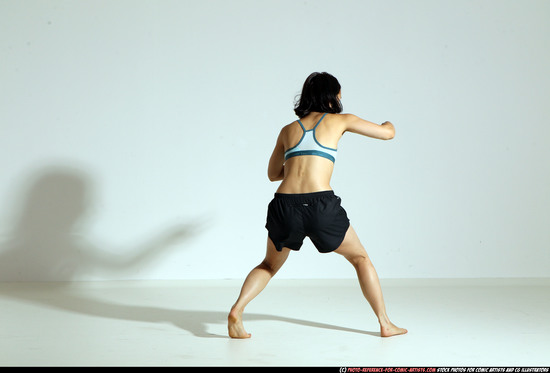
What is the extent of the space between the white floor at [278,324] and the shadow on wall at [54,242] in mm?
112

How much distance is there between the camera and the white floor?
2.22 m

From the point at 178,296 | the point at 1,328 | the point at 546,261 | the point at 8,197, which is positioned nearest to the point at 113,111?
the point at 8,197

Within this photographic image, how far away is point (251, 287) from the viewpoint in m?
2.55

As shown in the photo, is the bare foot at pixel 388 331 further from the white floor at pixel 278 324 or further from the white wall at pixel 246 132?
the white wall at pixel 246 132

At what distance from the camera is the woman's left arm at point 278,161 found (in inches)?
106

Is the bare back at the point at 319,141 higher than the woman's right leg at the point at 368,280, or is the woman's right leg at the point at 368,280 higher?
the bare back at the point at 319,141

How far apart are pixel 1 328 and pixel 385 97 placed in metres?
2.65

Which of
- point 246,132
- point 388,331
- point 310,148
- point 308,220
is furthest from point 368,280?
point 246,132

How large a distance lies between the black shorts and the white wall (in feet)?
5.00

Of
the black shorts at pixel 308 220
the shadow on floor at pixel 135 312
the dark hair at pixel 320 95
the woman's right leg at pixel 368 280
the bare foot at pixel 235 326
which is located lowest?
the shadow on floor at pixel 135 312

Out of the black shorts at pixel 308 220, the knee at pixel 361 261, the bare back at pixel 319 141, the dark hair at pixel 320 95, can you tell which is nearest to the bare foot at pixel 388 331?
the knee at pixel 361 261

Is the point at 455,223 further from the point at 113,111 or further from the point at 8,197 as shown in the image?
the point at 8,197

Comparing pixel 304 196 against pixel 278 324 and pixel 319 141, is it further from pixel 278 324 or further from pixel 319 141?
pixel 278 324

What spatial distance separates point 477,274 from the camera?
4078 mm
